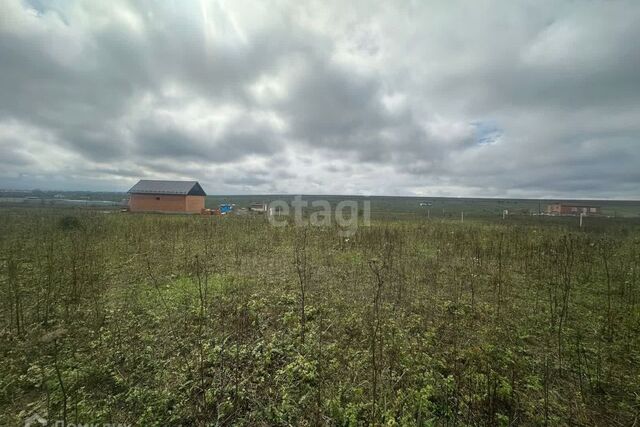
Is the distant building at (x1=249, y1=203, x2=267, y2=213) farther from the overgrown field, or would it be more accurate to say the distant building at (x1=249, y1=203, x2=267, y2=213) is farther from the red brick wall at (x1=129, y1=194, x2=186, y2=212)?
the overgrown field

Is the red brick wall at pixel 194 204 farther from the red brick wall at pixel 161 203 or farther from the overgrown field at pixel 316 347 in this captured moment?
the overgrown field at pixel 316 347

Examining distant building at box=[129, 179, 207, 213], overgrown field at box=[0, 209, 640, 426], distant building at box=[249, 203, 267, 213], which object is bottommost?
overgrown field at box=[0, 209, 640, 426]

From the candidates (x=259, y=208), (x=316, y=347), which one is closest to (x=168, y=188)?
(x=259, y=208)

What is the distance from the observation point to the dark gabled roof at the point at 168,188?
30031mm

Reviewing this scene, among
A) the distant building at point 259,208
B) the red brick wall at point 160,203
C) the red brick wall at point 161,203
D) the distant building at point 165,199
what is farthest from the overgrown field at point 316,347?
the distant building at point 259,208

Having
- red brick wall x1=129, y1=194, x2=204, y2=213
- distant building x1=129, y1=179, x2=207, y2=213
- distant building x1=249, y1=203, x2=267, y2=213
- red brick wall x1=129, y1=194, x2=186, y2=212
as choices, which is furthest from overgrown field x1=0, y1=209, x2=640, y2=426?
distant building x1=249, y1=203, x2=267, y2=213

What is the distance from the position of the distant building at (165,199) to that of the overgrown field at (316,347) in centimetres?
2386

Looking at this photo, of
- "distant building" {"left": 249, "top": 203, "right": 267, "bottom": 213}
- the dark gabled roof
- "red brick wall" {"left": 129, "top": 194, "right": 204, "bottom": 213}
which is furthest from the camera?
"distant building" {"left": 249, "top": 203, "right": 267, "bottom": 213}

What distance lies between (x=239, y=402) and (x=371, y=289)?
12.2 feet

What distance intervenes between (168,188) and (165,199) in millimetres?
2180

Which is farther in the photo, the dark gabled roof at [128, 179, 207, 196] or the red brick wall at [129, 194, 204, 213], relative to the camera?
the dark gabled roof at [128, 179, 207, 196]

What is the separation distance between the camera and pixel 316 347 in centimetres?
338

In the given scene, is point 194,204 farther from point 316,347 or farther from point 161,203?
point 316,347

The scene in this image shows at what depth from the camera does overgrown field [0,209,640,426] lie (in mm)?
2406
